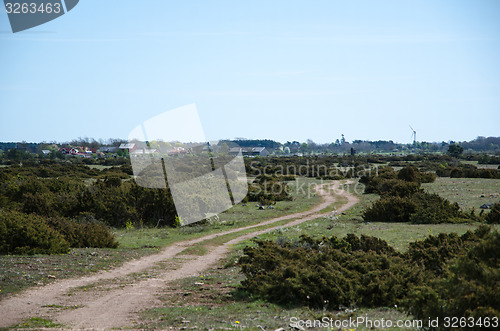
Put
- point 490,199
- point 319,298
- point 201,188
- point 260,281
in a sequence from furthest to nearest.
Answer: point 201,188, point 490,199, point 260,281, point 319,298

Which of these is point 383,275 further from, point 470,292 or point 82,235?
point 82,235

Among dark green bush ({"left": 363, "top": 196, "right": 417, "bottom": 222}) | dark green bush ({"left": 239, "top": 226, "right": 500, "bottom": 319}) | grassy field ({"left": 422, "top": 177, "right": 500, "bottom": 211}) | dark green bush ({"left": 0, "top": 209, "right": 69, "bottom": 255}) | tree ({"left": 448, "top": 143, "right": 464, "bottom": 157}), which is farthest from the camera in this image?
tree ({"left": 448, "top": 143, "right": 464, "bottom": 157})

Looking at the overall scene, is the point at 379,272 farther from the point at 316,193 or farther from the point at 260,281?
the point at 316,193

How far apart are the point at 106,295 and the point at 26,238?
5.63m

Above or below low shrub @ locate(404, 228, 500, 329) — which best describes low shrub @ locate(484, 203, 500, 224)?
below

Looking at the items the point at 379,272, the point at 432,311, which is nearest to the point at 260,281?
the point at 379,272

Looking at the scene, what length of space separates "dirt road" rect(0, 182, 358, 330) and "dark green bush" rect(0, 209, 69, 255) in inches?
104

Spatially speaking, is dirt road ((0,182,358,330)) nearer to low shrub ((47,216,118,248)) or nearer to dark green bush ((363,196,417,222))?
low shrub ((47,216,118,248))

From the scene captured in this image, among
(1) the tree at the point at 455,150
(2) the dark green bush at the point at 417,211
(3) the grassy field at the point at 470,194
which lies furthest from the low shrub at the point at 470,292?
(1) the tree at the point at 455,150

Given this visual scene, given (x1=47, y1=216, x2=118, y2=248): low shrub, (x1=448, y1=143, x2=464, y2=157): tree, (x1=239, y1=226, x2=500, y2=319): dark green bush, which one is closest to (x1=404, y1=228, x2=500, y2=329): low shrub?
(x1=239, y1=226, x2=500, y2=319): dark green bush

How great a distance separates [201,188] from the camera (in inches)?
1126

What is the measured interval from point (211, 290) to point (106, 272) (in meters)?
3.88

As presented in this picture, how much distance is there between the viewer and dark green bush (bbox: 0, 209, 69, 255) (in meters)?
14.1

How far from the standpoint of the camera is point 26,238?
1435 centimetres
